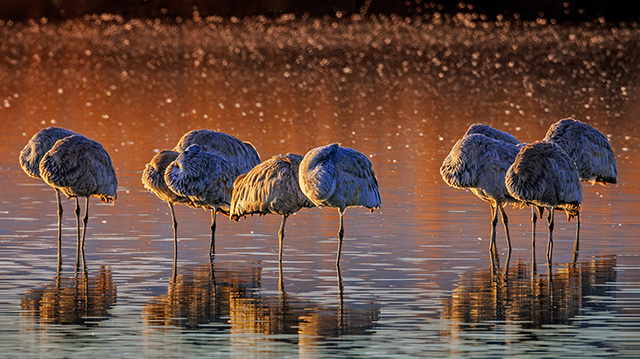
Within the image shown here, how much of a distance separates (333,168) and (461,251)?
6.32 feet

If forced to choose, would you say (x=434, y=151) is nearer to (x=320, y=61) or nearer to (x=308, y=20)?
(x=320, y=61)

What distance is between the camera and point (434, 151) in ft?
92.3

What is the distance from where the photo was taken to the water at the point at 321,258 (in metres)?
12.1

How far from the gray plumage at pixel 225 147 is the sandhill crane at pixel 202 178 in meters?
1.22

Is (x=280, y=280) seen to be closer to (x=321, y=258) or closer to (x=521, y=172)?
(x=321, y=258)

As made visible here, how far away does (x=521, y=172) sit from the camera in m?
16.3

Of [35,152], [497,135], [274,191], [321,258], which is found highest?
[497,135]

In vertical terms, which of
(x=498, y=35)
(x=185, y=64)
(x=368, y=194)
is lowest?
(x=368, y=194)

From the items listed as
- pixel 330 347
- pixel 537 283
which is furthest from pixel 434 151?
pixel 330 347

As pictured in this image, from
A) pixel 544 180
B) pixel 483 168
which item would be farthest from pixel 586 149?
pixel 544 180

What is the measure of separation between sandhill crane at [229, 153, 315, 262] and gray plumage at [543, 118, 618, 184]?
13.1ft

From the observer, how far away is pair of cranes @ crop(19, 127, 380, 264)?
15.7 m

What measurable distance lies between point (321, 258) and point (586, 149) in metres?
4.39

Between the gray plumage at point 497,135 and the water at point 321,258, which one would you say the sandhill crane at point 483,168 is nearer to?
the water at point 321,258
